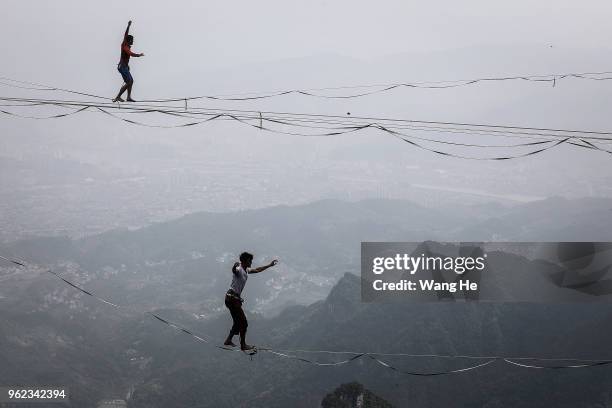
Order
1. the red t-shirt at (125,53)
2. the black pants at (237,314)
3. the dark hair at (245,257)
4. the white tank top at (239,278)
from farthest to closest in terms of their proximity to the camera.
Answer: the red t-shirt at (125,53)
the black pants at (237,314)
the white tank top at (239,278)
the dark hair at (245,257)

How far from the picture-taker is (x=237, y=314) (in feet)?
50.3

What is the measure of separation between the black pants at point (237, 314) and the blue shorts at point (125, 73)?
7.17 meters

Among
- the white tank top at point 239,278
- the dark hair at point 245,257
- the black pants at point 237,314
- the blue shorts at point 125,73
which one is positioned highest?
the blue shorts at point 125,73

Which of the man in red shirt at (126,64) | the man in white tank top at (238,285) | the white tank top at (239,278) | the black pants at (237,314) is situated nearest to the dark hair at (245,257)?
the man in white tank top at (238,285)

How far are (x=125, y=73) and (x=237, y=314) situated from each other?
25.7ft

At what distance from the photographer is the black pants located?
15.0 metres

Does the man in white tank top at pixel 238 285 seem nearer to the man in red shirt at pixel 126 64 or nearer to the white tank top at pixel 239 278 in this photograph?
the white tank top at pixel 239 278

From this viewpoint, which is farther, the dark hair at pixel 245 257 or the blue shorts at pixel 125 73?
the blue shorts at pixel 125 73

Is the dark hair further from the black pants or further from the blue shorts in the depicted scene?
the blue shorts

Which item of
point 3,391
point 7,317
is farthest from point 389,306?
point 7,317

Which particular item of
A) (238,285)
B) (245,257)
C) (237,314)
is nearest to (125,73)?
(245,257)

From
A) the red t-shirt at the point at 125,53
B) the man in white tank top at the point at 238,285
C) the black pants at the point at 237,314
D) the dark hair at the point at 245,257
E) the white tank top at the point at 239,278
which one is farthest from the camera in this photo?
the red t-shirt at the point at 125,53

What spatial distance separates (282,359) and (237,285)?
11244 centimetres

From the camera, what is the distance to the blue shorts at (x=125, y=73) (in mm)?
16294
